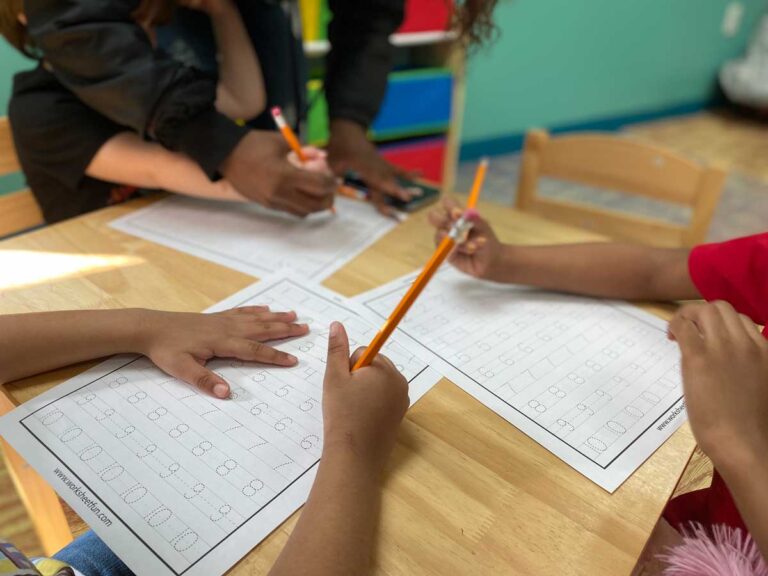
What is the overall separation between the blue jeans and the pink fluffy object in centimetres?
53

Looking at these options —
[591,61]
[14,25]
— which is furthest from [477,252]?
[591,61]

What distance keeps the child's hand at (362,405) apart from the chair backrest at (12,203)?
2.35 ft

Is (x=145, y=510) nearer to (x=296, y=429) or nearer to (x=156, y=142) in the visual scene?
(x=296, y=429)

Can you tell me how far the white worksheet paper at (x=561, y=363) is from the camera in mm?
490

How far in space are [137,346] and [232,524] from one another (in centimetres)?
22

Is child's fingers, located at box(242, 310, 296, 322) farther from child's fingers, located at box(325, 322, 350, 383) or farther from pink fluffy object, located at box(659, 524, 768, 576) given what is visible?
pink fluffy object, located at box(659, 524, 768, 576)

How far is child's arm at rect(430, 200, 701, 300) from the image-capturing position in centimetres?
69

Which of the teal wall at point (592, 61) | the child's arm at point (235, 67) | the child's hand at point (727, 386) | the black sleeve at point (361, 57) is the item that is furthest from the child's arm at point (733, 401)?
the teal wall at point (592, 61)

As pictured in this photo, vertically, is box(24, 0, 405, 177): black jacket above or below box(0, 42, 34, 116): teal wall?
above

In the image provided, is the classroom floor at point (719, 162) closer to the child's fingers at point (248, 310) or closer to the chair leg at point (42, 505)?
the child's fingers at point (248, 310)

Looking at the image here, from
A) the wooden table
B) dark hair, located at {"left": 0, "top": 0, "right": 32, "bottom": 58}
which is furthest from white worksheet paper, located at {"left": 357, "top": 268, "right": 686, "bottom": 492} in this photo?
dark hair, located at {"left": 0, "top": 0, "right": 32, "bottom": 58}

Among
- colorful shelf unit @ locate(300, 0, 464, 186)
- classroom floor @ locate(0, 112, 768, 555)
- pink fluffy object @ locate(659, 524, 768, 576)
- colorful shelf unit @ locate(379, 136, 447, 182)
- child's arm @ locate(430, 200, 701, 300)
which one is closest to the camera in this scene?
pink fluffy object @ locate(659, 524, 768, 576)

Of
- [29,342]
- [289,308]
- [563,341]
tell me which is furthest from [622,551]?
[29,342]

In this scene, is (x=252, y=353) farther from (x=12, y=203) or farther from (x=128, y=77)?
(x=12, y=203)
